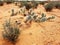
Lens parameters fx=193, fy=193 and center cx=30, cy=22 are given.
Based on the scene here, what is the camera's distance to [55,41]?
643cm

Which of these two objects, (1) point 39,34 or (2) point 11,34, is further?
(1) point 39,34

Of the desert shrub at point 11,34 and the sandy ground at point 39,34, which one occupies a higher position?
the desert shrub at point 11,34

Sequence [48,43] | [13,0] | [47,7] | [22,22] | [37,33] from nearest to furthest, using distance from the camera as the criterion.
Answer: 1. [48,43]
2. [37,33]
3. [22,22]
4. [47,7]
5. [13,0]

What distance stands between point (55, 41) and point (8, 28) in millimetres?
1658

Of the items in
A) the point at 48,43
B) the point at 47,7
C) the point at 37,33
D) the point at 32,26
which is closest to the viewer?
the point at 48,43

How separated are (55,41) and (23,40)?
3.50 ft

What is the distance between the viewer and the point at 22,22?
8023mm

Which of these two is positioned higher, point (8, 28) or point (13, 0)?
point (8, 28)

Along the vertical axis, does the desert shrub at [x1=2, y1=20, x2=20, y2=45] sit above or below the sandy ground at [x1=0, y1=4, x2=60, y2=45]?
above

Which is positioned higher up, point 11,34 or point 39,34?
point 11,34

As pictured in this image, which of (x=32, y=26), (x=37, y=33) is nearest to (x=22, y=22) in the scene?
(x=32, y=26)

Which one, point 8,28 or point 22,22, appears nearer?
point 8,28

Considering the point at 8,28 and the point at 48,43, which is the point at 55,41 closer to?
the point at 48,43

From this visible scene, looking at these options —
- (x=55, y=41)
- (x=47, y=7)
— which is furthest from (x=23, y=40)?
(x=47, y=7)
